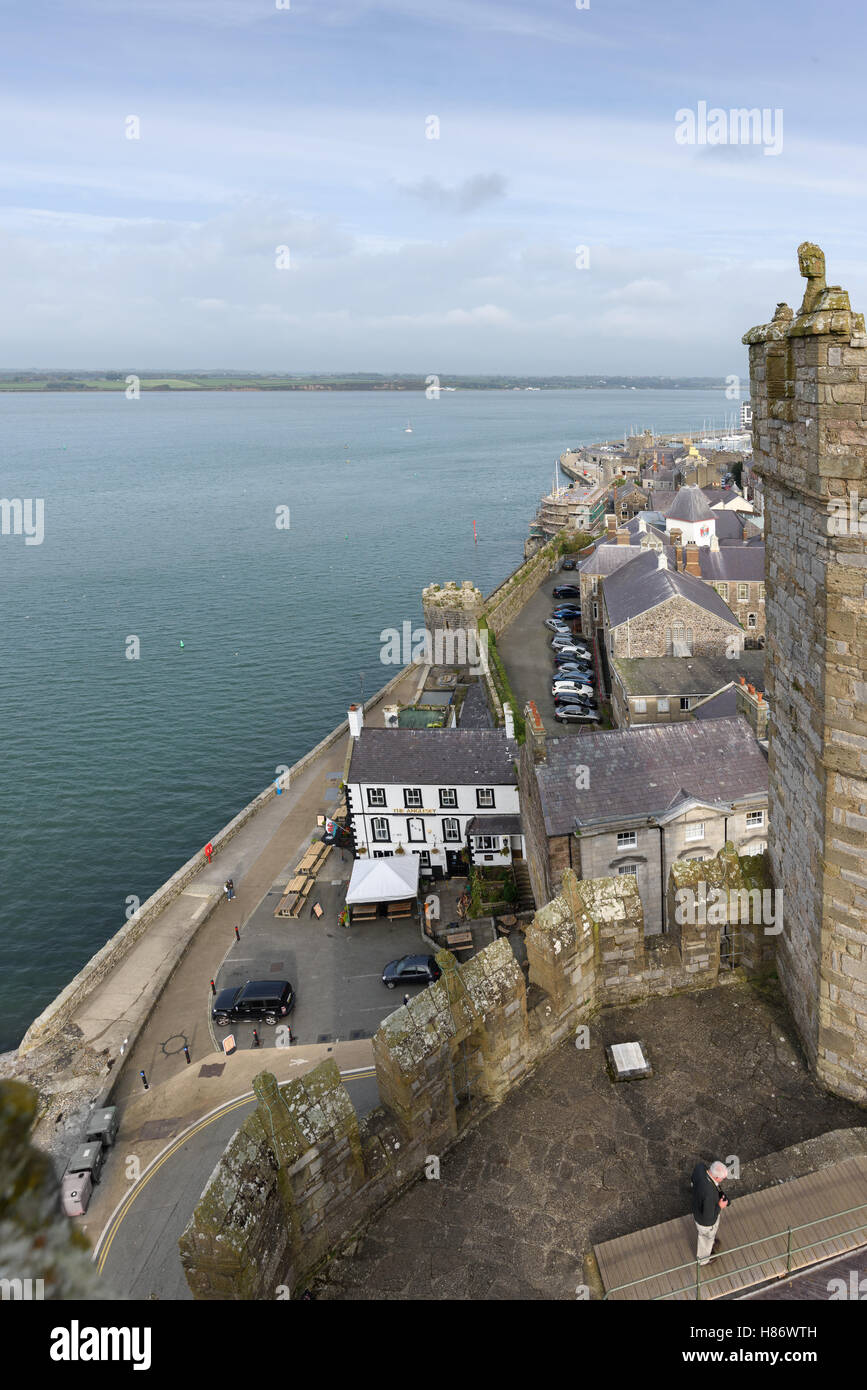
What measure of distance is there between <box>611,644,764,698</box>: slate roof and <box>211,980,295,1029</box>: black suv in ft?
65.6

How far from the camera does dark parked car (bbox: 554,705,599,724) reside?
151 ft

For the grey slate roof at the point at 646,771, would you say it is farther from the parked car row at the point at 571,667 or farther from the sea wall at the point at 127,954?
the parked car row at the point at 571,667

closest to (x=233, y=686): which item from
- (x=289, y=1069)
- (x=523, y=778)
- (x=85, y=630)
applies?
(x=85, y=630)

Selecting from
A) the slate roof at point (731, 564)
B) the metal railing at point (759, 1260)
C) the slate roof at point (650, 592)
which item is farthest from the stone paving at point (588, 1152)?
the slate roof at point (731, 564)

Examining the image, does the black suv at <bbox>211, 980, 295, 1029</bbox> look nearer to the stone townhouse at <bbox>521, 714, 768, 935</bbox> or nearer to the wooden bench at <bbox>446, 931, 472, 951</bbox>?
the wooden bench at <bbox>446, 931, 472, 951</bbox>

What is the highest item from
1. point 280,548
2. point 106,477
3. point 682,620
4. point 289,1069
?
point 106,477

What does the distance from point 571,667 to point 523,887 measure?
2164 centimetres

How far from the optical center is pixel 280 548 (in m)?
118

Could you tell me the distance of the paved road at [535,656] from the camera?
46.9m

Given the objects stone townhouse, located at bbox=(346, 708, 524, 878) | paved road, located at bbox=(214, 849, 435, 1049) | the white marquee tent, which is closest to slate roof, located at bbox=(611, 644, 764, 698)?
stone townhouse, located at bbox=(346, 708, 524, 878)

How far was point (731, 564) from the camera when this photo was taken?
56.3 m
